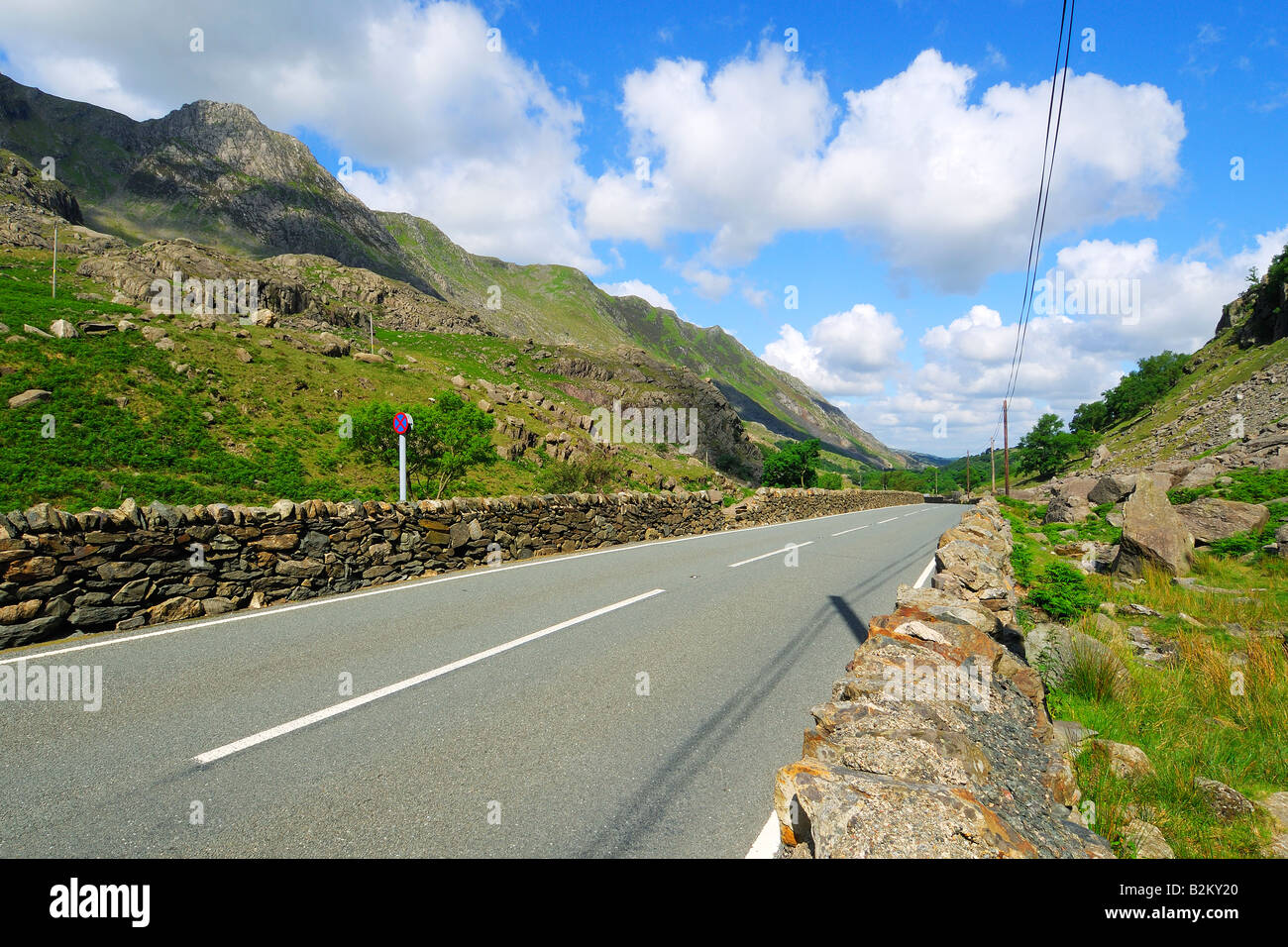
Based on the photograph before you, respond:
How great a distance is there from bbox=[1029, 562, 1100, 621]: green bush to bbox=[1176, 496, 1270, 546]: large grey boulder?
5667 mm

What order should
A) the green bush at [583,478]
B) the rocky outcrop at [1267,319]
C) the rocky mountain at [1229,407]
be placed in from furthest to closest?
the rocky outcrop at [1267,319]
the rocky mountain at [1229,407]
the green bush at [583,478]

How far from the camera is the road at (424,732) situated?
287cm

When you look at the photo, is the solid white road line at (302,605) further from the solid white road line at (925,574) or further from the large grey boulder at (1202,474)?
the large grey boulder at (1202,474)

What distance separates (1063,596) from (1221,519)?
8000 mm

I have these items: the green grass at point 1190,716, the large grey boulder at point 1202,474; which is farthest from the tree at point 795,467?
the green grass at point 1190,716

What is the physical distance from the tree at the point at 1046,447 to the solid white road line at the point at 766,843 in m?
82.2

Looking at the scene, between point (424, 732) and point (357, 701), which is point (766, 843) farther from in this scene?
point (357, 701)

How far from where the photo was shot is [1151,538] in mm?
11008

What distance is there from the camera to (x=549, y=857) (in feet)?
8.78

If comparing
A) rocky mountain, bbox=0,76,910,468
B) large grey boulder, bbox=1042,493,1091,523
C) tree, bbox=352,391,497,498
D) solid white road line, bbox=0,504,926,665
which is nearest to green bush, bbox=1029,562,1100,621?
solid white road line, bbox=0,504,926,665

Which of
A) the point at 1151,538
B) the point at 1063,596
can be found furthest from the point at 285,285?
the point at 1151,538

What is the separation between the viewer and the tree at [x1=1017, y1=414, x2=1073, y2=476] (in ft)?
239
